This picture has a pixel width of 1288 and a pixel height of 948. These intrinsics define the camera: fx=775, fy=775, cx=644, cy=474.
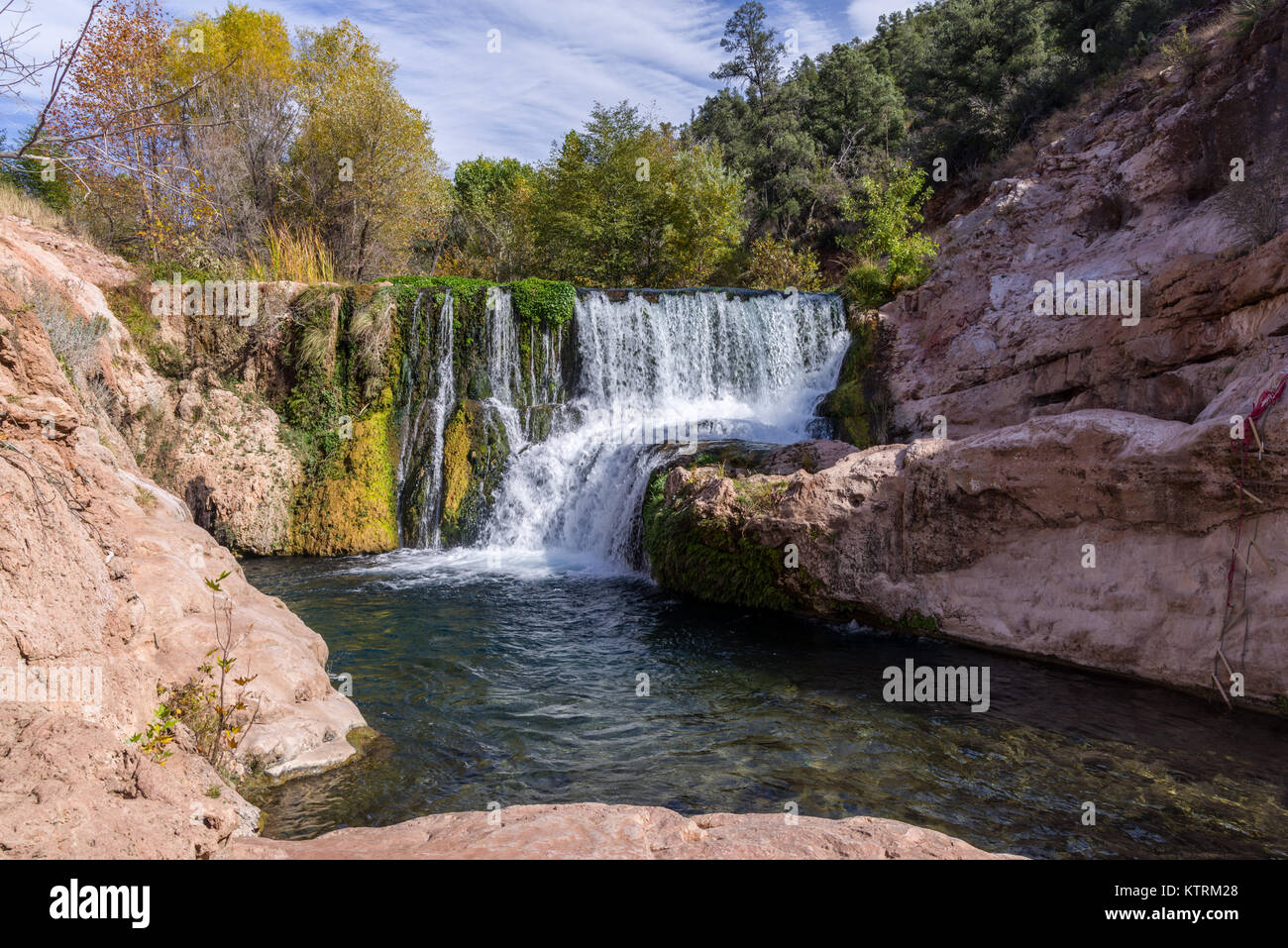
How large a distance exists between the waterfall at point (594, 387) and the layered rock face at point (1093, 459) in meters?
2.69

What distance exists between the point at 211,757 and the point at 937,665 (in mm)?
6081

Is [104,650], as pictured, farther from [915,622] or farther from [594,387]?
[594,387]

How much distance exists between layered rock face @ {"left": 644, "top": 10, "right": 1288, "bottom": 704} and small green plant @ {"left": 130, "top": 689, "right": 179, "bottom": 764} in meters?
6.43


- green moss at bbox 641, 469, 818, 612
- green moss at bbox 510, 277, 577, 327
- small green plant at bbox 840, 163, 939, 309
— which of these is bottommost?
green moss at bbox 641, 469, 818, 612

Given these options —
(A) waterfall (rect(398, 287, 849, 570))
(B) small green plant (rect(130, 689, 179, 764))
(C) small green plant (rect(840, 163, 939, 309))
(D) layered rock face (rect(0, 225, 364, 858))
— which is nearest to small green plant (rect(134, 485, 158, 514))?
(D) layered rock face (rect(0, 225, 364, 858))

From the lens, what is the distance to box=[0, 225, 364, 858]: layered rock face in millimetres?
2793

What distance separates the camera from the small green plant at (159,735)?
367 centimetres

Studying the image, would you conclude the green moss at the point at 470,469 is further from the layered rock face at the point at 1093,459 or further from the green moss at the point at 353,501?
the layered rock face at the point at 1093,459

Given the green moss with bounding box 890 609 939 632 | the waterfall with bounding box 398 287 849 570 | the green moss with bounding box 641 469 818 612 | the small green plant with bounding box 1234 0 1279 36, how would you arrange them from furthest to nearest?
the waterfall with bounding box 398 287 849 570, the small green plant with bounding box 1234 0 1279 36, the green moss with bounding box 641 469 818 612, the green moss with bounding box 890 609 939 632

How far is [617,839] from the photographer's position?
3244mm

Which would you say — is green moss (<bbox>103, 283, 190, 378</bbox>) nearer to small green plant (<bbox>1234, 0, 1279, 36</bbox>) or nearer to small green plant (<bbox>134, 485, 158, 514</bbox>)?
small green plant (<bbox>134, 485, 158, 514</bbox>)

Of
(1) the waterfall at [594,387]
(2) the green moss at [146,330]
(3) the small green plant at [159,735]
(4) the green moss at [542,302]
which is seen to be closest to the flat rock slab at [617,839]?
(3) the small green plant at [159,735]
